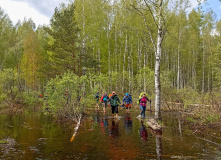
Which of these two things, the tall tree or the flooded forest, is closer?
the flooded forest

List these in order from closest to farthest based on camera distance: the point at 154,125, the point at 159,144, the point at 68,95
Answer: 1. the point at 159,144
2. the point at 154,125
3. the point at 68,95

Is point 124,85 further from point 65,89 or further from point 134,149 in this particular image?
point 134,149

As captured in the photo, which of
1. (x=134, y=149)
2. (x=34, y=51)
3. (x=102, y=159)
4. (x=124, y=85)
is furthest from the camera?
(x=34, y=51)

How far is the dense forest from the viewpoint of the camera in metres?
12.7

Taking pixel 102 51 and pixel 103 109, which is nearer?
pixel 103 109

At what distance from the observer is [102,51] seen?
31.8 metres

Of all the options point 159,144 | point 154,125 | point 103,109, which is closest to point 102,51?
point 103,109

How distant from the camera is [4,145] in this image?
6680 mm

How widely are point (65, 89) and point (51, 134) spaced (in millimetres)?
4448

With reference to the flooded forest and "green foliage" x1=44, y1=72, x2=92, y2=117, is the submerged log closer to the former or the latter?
the flooded forest

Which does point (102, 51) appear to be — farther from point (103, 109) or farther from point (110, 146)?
point (110, 146)

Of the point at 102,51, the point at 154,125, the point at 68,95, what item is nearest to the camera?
the point at 154,125

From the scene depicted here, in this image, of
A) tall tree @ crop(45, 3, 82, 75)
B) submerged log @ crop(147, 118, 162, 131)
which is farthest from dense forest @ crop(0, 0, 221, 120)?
submerged log @ crop(147, 118, 162, 131)

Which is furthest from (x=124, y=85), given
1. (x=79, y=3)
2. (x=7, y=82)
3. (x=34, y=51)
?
(x=34, y=51)
